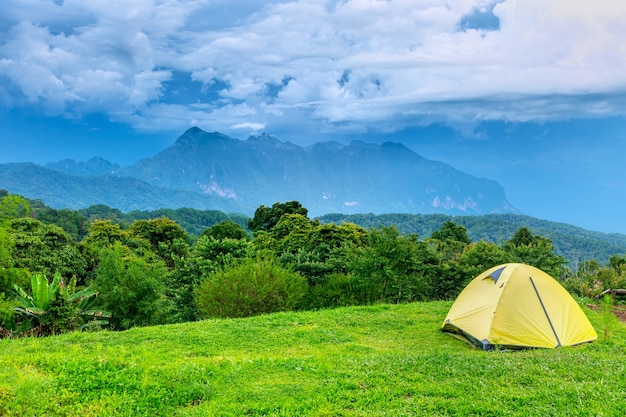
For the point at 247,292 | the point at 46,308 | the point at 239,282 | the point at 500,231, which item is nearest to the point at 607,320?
the point at 247,292

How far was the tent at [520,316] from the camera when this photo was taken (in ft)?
35.6

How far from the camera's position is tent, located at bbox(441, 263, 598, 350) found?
10859 millimetres

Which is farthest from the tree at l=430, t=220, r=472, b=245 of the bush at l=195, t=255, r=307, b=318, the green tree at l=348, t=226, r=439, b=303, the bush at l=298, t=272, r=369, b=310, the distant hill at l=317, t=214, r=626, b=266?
the distant hill at l=317, t=214, r=626, b=266

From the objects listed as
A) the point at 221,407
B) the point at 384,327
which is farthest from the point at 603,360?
the point at 221,407

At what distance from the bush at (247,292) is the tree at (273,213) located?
35.4m

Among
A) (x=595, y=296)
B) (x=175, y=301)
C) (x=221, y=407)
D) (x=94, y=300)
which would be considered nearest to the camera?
(x=221, y=407)

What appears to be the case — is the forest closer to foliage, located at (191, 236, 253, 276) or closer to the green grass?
foliage, located at (191, 236, 253, 276)

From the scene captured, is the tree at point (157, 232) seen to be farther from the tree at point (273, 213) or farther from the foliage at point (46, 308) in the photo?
the foliage at point (46, 308)

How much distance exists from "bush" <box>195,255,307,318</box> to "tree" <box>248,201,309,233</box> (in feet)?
116

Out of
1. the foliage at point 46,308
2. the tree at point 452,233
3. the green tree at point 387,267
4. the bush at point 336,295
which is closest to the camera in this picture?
the foliage at point 46,308

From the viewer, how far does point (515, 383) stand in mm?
6797

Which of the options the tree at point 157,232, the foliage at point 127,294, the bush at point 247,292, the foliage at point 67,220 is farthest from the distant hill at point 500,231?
the foliage at point 127,294

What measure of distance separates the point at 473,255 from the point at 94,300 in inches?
616

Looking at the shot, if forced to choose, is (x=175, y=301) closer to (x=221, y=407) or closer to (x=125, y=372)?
(x=125, y=372)
